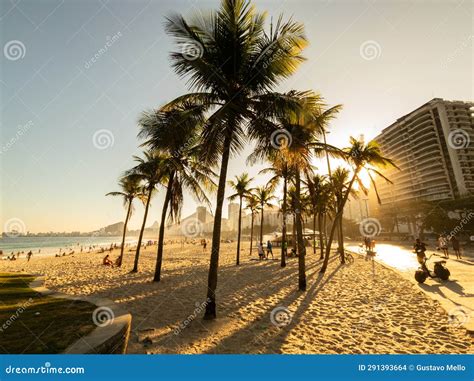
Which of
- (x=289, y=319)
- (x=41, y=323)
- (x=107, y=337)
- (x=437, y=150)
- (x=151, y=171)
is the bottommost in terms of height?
(x=289, y=319)

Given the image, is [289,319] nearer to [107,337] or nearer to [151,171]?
[107,337]

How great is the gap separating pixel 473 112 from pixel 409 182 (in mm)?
32516

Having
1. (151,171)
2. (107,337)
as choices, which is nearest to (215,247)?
(107,337)

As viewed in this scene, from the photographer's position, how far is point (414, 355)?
4.78 meters

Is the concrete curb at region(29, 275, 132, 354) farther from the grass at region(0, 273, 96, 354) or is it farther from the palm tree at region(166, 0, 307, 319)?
the palm tree at region(166, 0, 307, 319)

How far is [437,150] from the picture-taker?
291 feet

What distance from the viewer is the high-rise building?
82500 mm

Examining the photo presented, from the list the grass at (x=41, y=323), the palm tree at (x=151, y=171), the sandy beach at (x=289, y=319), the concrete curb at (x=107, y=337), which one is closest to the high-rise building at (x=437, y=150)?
the sandy beach at (x=289, y=319)

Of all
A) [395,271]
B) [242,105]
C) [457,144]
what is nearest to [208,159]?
[242,105]

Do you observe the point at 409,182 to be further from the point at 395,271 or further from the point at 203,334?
the point at 203,334

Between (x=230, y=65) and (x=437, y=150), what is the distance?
110611 mm

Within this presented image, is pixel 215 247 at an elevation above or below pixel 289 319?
above

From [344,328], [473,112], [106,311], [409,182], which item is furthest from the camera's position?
[409,182]

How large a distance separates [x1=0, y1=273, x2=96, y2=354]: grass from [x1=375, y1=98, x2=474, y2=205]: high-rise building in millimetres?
103481
